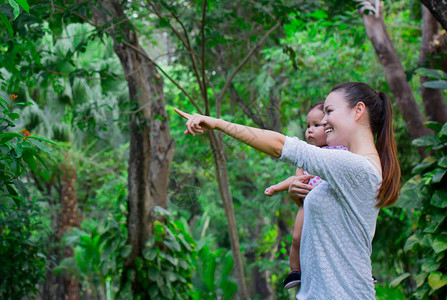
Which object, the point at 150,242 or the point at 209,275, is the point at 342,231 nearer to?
the point at 150,242

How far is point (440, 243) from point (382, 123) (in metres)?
2.65

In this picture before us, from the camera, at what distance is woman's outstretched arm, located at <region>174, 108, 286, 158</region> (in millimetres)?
1172

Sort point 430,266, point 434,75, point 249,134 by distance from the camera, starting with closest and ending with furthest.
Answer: point 249,134 < point 430,266 < point 434,75

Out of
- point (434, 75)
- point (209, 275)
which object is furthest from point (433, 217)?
point (209, 275)

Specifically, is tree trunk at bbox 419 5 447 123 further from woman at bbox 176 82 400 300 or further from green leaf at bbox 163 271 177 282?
woman at bbox 176 82 400 300

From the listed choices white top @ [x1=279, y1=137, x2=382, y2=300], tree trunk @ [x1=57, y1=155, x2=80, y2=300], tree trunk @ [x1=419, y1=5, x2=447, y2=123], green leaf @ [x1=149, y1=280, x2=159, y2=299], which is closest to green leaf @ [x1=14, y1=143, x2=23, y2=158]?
white top @ [x1=279, y1=137, x2=382, y2=300]

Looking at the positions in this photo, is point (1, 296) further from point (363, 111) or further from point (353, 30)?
point (353, 30)

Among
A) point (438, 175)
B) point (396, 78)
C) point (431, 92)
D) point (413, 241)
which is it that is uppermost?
point (396, 78)

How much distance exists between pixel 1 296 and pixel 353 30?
523 centimetres

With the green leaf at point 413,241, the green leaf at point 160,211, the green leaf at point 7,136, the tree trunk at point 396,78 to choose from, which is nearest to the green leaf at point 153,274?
the green leaf at point 160,211

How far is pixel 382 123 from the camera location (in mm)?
1413

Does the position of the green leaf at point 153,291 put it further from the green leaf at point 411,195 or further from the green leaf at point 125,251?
the green leaf at point 411,195

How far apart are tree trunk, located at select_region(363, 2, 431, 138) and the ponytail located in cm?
392

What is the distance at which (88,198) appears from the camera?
12.3 m
